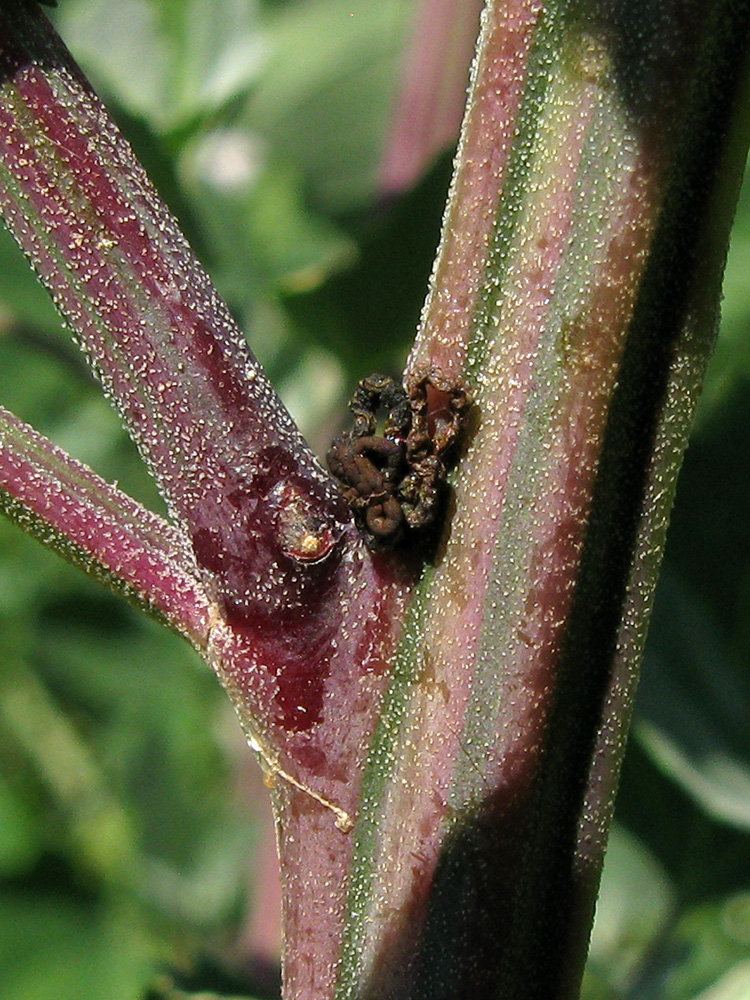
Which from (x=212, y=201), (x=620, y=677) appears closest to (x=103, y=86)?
(x=212, y=201)

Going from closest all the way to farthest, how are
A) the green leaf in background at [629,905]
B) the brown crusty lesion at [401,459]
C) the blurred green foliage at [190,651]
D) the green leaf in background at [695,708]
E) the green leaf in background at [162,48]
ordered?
1. the brown crusty lesion at [401,459]
2. the green leaf in background at [695,708]
3. the blurred green foliage at [190,651]
4. the green leaf in background at [629,905]
5. the green leaf in background at [162,48]

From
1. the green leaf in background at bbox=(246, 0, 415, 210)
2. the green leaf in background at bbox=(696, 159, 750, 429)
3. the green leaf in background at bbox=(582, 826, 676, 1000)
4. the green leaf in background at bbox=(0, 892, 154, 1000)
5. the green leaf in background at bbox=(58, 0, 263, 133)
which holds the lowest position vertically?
the green leaf in background at bbox=(582, 826, 676, 1000)

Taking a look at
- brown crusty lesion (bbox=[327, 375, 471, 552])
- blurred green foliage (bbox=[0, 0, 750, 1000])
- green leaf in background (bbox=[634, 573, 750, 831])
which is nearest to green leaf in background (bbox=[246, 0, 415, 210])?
blurred green foliage (bbox=[0, 0, 750, 1000])

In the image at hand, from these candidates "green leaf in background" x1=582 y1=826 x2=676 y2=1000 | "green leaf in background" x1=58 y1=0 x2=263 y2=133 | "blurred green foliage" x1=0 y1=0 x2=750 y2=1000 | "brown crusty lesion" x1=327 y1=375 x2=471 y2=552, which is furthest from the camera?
"green leaf in background" x1=58 y1=0 x2=263 y2=133

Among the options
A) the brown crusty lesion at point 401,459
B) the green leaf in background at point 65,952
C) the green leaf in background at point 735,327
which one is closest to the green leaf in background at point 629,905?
the green leaf in background at point 735,327

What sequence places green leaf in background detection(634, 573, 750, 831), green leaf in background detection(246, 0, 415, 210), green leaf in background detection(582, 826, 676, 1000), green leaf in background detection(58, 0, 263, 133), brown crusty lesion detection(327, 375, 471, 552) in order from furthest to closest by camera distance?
green leaf in background detection(246, 0, 415, 210)
green leaf in background detection(58, 0, 263, 133)
green leaf in background detection(582, 826, 676, 1000)
green leaf in background detection(634, 573, 750, 831)
brown crusty lesion detection(327, 375, 471, 552)

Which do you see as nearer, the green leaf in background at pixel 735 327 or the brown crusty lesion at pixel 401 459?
the brown crusty lesion at pixel 401 459

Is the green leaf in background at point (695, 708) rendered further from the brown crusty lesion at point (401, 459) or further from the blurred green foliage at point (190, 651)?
the brown crusty lesion at point (401, 459)

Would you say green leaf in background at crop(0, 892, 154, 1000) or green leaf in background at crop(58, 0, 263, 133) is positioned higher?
green leaf in background at crop(58, 0, 263, 133)

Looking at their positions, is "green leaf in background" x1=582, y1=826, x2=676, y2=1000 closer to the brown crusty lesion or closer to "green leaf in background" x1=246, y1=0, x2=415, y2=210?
the brown crusty lesion

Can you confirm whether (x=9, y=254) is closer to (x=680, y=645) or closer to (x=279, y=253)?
(x=279, y=253)
